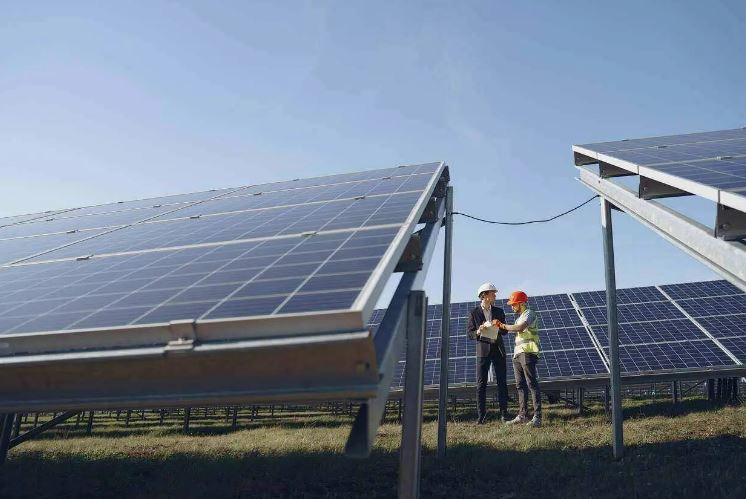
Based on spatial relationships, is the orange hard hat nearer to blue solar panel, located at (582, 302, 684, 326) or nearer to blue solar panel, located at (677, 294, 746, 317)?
blue solar panel, located at (582, 302, 684, 326)

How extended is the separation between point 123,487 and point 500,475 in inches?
205

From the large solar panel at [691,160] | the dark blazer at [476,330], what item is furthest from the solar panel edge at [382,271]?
the dark blazer at [476,330]

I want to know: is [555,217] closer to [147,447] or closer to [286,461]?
[286,461]

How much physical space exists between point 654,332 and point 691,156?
325 inches

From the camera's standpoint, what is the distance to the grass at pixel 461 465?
6.43m

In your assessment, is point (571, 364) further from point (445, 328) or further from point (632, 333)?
point (445, 328)

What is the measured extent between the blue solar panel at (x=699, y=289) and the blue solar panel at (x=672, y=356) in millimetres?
4250

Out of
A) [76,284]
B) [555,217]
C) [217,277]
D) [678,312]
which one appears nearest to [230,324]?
[217,277]

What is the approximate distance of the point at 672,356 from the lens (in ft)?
42.3

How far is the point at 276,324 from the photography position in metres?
3.67

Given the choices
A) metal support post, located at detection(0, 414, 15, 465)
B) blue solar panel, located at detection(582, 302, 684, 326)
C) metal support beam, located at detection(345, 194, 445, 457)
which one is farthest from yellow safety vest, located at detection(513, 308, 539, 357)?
metal support post, located at detection(0, 414, 15, 465)

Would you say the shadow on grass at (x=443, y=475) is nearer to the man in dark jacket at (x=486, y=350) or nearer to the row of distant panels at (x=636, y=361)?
the man in dark jacket at (x=486, y=350)

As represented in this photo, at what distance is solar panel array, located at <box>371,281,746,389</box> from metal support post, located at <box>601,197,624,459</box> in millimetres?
4614

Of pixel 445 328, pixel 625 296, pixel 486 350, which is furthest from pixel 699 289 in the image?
pixel 445 328
